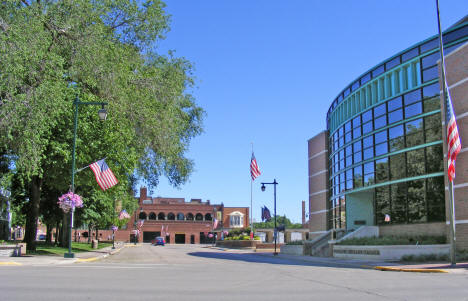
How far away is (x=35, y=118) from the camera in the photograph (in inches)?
808

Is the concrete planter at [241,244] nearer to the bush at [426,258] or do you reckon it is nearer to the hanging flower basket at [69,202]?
the bush at [426,258]

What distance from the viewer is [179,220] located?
10838cm

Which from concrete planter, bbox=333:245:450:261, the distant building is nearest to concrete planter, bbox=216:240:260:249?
the distant building

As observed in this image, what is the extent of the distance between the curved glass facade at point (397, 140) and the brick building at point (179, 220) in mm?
65270

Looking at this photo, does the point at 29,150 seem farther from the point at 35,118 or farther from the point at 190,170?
the point at 190,170

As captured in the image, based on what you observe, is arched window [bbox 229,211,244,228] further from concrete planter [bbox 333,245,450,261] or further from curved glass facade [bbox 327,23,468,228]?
concrete planter [bbox 333,245,450,261]

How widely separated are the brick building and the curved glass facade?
2570 inches

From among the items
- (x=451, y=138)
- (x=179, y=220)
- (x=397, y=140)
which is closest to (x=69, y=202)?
(x=451, y=138)

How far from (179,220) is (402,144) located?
80.1 metres

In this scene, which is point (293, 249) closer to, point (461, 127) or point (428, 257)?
point (428, 257)

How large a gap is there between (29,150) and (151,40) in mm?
11899

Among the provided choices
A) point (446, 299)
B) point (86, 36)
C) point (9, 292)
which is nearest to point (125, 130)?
point (86, 36)

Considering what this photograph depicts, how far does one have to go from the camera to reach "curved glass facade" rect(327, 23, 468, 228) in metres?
30.8

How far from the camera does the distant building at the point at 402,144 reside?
28656 mm
